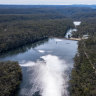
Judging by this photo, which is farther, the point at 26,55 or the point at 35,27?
the point at 35,27

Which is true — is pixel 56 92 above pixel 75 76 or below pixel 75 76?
below

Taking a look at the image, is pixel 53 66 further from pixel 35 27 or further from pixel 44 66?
pixel 35 27

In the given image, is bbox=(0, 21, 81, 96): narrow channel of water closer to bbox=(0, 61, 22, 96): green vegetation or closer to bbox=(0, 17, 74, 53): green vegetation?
bbox=(0, 61, 22, 96): green vegetation

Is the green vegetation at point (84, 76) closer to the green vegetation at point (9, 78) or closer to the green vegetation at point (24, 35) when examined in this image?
the green vegetation at point (9, 78)

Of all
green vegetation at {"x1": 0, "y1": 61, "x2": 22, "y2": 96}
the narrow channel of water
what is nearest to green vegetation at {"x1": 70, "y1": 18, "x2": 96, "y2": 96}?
the narrow channel of water

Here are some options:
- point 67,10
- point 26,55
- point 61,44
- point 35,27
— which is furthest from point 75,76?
point 67,10

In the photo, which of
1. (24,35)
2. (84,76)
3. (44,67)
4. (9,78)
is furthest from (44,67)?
(24,35)
